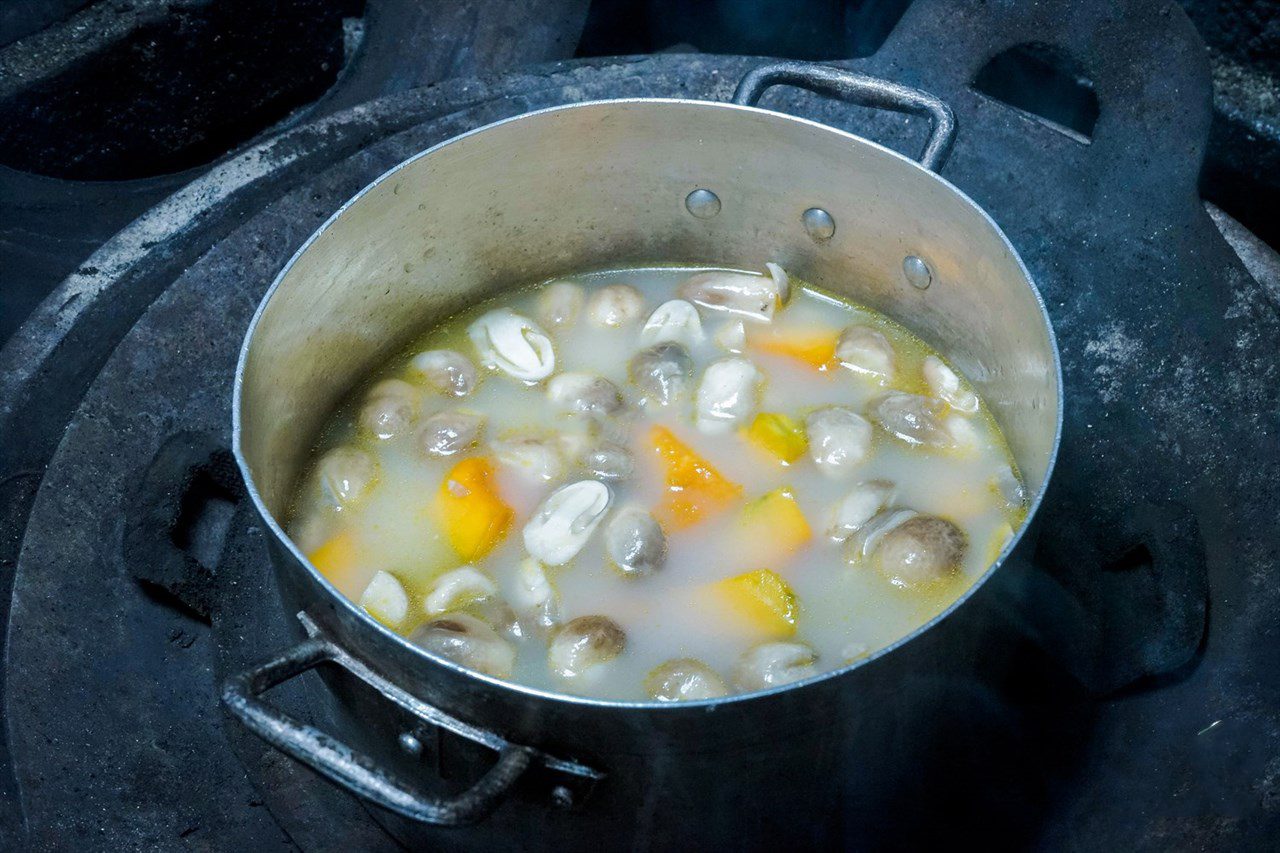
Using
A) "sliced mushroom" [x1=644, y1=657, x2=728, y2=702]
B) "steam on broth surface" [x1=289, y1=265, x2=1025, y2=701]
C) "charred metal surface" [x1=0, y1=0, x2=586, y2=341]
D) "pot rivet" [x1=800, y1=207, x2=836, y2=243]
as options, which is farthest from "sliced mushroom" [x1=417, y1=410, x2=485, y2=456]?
"charred metal surface" [x1=0, y1=0, x2=586, y2=341]

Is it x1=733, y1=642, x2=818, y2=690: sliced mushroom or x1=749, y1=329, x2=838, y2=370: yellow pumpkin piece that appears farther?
x1=749, y1=329, x2=838, y2=370: yellow pumpkin piece

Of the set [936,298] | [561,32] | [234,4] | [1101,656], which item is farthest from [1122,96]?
[234,4]

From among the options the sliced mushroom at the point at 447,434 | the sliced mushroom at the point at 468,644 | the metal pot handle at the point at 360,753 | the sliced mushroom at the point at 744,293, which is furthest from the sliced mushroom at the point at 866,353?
the metal pot handle at the point at 360,753

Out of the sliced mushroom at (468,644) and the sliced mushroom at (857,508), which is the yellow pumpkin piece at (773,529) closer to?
the sliced mushroom at (857,508)

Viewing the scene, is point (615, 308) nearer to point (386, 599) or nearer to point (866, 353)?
point (866, 353)

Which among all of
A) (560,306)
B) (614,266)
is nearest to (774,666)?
(560,306)

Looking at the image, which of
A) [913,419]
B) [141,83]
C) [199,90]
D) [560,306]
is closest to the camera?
[913,419]

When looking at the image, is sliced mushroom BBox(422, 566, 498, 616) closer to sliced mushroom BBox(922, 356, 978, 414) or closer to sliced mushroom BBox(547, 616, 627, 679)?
sliced mushroom BBox(547, 616, 627, 679)
